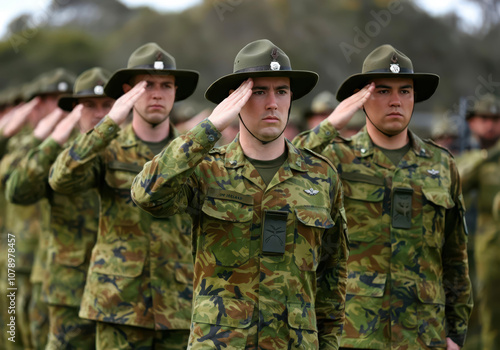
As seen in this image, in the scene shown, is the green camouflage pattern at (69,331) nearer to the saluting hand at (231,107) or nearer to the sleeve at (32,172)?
the sleeve at (32,172)

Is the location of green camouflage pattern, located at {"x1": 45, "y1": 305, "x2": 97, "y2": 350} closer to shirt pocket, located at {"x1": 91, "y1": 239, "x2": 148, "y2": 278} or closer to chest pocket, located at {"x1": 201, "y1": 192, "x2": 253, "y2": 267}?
shirt pocket, located at {"x1": 91, "y1": 239, "x2": 148, "y2": 278}

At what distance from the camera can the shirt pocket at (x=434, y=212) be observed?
6.32 meters

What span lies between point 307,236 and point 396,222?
4.62ft

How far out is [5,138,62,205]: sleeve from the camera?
25.1 feet

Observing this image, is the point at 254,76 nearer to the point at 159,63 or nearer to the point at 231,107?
the point at 231,107

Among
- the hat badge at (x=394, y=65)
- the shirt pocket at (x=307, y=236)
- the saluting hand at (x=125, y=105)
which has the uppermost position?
the hat badge at (x=394, y=65)

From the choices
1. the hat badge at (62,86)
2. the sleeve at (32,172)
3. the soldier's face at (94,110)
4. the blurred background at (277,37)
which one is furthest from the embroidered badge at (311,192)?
the blurred background at (277,37)

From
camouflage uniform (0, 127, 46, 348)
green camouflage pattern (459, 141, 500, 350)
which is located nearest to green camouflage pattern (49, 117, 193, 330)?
camouflage uniform (0, 127, 46, 348)

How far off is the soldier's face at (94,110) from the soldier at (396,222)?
2218 mm

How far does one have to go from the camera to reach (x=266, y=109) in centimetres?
511

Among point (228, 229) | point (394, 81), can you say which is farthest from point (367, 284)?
point (228, 229)

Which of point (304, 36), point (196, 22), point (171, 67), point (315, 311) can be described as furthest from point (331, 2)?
point (315, 311)

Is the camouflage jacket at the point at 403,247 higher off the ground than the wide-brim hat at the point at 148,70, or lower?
lower

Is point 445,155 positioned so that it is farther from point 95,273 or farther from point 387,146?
point 95,273
